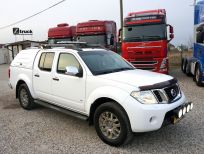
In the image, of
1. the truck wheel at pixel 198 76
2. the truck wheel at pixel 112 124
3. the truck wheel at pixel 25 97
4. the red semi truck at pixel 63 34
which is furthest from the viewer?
the red semi truck at pixel 63 34

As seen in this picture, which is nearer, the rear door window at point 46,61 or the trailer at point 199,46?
the rear door window at point 46,61

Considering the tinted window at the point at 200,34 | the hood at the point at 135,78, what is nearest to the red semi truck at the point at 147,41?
the tinted window at the point at 200,34

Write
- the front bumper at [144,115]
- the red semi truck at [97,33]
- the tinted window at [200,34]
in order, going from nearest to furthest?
the front bumper at [144,115] → the tinted window at [200,34] → the red semi truck at [97,33]

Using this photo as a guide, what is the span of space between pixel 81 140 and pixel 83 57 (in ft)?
5.89

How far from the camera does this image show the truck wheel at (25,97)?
7.70 m

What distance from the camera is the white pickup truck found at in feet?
15.1

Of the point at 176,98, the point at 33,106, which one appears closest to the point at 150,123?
the point at 176,98

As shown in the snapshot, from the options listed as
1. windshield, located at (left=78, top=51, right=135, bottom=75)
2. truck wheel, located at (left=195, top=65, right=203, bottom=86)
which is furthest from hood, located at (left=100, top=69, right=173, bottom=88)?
truck wheel, located at (left=195, top=65, right=203, bottom=86)

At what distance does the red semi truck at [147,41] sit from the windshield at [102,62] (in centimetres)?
548

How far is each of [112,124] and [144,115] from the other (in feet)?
2.48

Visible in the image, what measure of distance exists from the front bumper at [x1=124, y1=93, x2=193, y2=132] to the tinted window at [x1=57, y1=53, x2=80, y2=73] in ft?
5.84

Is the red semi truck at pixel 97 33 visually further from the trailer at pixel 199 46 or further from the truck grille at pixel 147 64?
the trailer at pixel 199 46

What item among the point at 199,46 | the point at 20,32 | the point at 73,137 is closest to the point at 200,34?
the point at 199,46

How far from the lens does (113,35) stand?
669 inches
